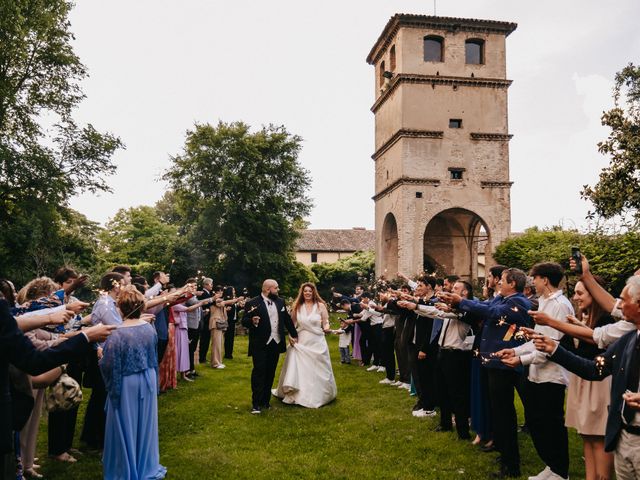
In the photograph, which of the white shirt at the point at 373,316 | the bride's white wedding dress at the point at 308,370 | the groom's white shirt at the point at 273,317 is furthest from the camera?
the white shirt at the point at 373,316

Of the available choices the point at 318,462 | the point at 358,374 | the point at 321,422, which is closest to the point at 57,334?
the point at 318,462

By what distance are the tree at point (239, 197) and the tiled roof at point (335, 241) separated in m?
24.3

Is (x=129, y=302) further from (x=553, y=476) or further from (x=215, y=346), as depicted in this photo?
(x=215, y=346)

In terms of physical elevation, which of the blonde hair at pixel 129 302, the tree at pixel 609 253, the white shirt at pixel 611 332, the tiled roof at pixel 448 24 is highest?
the tiled roof at pixel 448 24

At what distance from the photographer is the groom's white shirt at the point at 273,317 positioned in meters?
10.6

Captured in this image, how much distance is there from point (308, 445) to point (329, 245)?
195 feet

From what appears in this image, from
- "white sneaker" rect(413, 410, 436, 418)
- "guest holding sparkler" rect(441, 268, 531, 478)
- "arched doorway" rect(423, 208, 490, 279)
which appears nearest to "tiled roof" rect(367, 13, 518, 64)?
"arched doorway" rect(423, 208, 490, 279)

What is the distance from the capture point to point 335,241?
68.3 metres

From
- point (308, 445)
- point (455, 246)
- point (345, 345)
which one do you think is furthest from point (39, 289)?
point (455, 246)

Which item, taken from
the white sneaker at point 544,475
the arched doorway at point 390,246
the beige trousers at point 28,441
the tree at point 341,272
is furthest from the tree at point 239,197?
the white sneaker at point 544,475

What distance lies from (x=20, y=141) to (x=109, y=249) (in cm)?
2892

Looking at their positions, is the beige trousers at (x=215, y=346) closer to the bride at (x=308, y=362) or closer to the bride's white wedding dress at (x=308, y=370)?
the bride at (x=308, y=362)

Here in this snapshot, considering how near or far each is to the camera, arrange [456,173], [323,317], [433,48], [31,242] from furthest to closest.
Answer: [433,48] < [456,173] < [31,242] < [323,317]

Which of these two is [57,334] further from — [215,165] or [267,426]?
[215,165]
